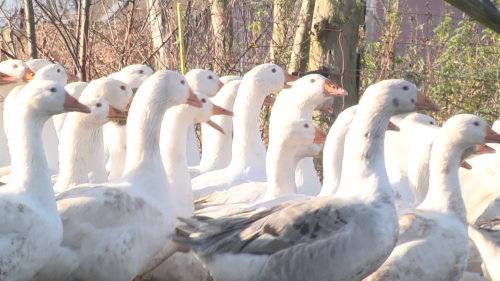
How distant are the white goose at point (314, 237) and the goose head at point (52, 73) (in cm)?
351

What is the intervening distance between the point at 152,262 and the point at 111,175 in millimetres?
1564

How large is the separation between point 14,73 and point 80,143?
7.13ft

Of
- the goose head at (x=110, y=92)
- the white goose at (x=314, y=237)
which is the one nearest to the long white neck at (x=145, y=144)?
the white goose at (x=314, y=237)

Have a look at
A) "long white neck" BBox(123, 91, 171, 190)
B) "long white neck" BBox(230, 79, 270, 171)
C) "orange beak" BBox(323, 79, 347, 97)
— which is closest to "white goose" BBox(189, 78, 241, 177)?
"long white neck" BBox(230, 79, 270, 171)

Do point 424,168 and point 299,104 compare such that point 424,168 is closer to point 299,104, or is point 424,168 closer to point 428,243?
point 299,104

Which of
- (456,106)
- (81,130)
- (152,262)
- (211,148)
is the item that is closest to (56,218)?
(152,262)

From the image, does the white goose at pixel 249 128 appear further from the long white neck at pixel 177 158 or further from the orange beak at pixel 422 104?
the orange beak at pixel 422 104

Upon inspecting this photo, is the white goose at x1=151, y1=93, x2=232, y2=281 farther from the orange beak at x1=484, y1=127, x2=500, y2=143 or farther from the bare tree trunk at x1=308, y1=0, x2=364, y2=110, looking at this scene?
the orange beak at x1=484, y1=127, x2=500, y2=143

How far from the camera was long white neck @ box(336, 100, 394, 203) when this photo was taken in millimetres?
5871

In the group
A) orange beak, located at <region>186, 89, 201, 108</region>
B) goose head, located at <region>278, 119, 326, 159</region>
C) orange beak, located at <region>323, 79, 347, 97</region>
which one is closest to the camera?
orange beak, located at <region>186, 89, 201, 108</region>

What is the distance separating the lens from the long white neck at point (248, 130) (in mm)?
8891

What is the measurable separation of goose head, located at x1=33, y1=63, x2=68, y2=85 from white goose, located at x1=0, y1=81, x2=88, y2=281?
2.74 meters

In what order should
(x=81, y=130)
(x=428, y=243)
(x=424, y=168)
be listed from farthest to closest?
(x=424, y=168), (x=81, y=130), (x=428, y=243)

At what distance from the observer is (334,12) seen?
369 inches
